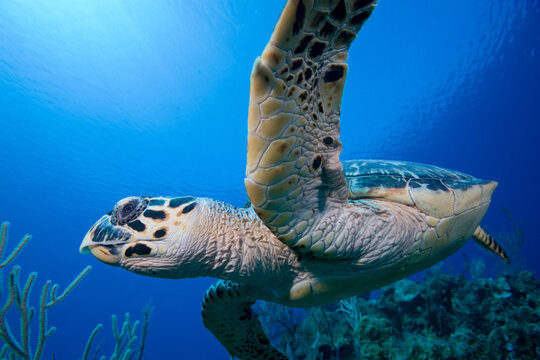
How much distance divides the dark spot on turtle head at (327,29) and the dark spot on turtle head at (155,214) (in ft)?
3.83

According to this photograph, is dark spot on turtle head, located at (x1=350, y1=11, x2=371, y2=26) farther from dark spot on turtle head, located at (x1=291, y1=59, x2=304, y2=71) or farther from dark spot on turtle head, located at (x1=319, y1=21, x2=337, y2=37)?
dark spot on turtle head, located at (x1=291, y1=59, x2=304, y2=71)

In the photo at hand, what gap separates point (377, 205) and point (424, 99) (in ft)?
93.9

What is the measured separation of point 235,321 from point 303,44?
243 centimetres

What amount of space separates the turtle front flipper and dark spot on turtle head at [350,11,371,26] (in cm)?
182

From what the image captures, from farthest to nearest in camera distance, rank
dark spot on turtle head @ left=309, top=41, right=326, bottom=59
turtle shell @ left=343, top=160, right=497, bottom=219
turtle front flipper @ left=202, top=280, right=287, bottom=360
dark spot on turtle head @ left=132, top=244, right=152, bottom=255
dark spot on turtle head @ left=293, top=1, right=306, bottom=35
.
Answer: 1. turtle front flipper @ left=202, top=280, right=287, bottom=360
2. turtle shell @ left=343, top=160, right=497, bottom=219
3. dark spot on turtle head @ left=132, top=244, right=152, bottom=255
4. dark spot on turtle head @ left=309, top=41, right=326, bottom=59
5. dark spot on turtle head @ left=293, top=1, right=306, bottom=35

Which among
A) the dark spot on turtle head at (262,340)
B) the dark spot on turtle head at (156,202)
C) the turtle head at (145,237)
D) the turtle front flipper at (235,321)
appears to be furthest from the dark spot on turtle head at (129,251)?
the dark spot on turtle head at (262,340)

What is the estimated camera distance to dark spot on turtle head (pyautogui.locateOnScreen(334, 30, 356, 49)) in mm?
860

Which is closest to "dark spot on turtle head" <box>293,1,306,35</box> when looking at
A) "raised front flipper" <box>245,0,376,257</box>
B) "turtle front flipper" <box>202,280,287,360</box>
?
"raised front flipper" <box>245,0,376,257</box>

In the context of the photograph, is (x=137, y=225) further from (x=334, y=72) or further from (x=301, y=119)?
(x=334, y=72)

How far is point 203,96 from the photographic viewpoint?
23422 mm

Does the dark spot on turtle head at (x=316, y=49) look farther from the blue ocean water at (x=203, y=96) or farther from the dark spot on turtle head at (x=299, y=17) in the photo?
the blue ocean water at (x=203, y=96)

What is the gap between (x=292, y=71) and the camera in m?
0.86

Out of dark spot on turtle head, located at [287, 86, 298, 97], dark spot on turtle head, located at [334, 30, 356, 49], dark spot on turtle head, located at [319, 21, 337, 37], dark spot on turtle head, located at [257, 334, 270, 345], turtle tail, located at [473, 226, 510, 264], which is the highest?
dark spot on turtle head, located at [319, 21, 337, 37]

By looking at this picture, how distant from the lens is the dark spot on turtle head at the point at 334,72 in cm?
93
